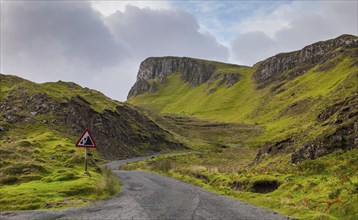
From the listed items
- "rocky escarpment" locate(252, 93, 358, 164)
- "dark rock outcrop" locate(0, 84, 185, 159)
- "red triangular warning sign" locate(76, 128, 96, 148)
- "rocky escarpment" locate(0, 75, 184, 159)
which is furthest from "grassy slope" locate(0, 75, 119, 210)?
"dark rock outcrop" locate(0, 84, 185, 159)

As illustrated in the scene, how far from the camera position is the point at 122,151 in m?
103

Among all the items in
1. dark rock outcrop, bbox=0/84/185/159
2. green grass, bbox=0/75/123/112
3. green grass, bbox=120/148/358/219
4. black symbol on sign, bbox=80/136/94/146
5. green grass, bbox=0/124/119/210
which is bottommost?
green grass, bbox=0/124/119/210

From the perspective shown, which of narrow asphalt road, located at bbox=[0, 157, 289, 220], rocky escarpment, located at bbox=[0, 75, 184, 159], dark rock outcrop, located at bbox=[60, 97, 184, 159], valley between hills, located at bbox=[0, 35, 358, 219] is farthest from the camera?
dark rock outcrop, located at bbox=[60, 97, 184, 159]

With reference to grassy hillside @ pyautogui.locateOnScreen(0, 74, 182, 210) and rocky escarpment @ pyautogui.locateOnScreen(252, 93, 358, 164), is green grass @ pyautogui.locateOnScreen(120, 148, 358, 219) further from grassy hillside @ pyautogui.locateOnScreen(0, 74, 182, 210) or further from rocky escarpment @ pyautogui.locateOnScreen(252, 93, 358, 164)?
grassy hillside @ pyautogui.locateOnScreen(0, 74, 182, 210)

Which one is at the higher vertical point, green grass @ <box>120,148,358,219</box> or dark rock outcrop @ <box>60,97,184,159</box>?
dark rock outcrop @ <box>60,97,184,159</box>

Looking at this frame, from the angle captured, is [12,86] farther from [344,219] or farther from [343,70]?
[343,70]

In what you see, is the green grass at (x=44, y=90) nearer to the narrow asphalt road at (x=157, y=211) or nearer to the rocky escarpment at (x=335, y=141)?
the rocky escarpment at (x=335, y=141)

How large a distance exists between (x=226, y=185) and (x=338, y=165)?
11572mm

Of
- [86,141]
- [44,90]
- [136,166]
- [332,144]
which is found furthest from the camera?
[44,90]

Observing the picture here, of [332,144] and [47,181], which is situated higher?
[332,144]

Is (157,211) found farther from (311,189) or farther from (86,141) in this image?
(86,141)

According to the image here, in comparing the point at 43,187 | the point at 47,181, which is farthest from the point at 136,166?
the point at 43,187

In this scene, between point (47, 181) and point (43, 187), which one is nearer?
point (43, 187)

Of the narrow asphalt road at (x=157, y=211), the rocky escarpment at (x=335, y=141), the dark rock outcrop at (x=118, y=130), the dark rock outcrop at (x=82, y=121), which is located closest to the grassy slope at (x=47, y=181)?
the narrow asphalt road at (x=157, y=211)
